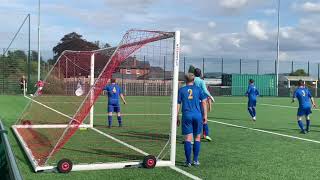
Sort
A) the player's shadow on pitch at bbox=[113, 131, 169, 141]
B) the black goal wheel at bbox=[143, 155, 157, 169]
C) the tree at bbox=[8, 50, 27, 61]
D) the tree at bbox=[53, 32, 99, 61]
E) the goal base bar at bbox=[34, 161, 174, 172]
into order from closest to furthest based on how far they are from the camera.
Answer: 1. the goal base bar at bbox=[34, 161, 174, 172]
2. the black goal wheel at bbox=[143, 155, 157, 169]
3. the player's shadow on pitch at bbox=[113, 131, 169, 141]
4. the tree at bbox=[8, 50, 27, 61]
5. the tree at bbox=[53, 32, 99, 61]

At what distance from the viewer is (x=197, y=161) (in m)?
10.4

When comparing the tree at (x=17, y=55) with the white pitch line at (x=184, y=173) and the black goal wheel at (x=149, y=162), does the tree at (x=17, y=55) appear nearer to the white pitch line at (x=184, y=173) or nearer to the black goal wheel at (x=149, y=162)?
the black goal wheel at (x=149, y=162)

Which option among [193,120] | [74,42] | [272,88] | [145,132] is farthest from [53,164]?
[74,42]

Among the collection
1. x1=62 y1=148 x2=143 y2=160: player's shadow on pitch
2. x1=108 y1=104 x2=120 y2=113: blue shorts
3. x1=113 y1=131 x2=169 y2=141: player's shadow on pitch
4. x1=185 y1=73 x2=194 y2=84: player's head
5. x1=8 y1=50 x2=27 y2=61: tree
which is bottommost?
x1=62 y1=148 x2=143 y2=160: player's shadow on pitch

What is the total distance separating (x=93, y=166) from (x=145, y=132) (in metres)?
6.89

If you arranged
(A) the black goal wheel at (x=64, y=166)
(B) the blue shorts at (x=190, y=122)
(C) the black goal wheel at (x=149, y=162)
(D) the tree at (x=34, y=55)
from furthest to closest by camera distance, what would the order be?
(D) the tree at (x=34, y=55) < (B) the blue shorts at (x=190, y=122) < (C) the black goal wheel at (x=149, y=162) < (A) the black goal wheel at (x=64, y=166)

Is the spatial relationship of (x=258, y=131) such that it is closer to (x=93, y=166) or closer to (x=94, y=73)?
(x=94, y=73)

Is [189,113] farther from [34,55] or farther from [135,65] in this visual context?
[34,55]

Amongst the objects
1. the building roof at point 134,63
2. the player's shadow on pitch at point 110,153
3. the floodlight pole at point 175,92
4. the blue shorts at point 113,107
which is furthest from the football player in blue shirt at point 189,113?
the blue shorts at point 113,107

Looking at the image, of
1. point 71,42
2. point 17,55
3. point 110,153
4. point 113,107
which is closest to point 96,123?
point 113,107

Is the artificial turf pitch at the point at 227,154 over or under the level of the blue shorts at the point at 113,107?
under

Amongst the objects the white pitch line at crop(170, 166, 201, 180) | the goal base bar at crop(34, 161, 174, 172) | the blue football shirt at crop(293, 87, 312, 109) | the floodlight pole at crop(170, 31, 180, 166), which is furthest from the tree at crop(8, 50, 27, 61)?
the white pitch line at crop(170, 166, 201, 180)

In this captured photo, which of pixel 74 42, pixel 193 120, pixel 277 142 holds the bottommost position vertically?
pixel 277 142

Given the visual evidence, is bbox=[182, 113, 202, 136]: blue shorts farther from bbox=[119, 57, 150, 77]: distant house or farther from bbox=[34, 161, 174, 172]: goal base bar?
bbox=[119, 57, 150, 77]: distant house
